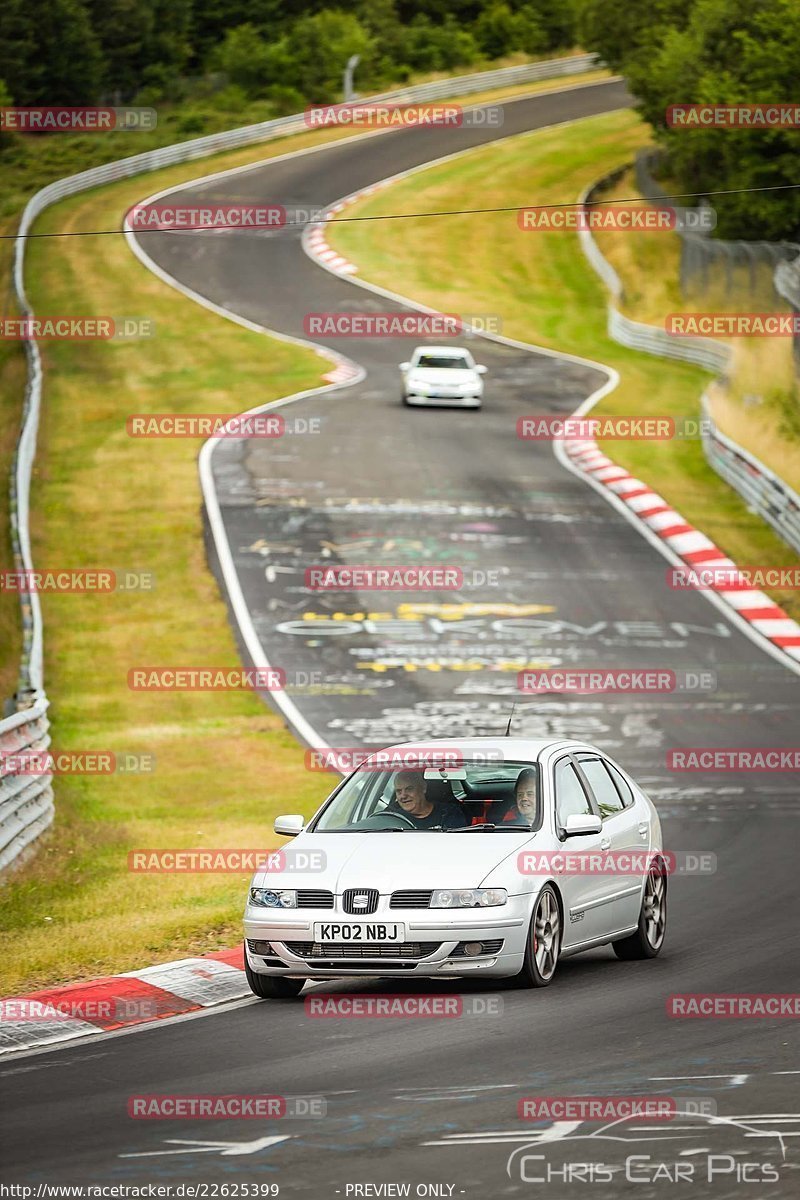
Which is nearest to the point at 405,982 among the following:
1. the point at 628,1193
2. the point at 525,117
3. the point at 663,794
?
the point at 628,1193

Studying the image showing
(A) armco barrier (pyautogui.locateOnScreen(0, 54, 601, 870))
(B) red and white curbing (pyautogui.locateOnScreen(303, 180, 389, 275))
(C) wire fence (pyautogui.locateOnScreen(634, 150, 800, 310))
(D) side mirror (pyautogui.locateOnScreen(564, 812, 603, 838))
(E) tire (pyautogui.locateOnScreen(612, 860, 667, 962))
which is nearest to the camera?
(D) side mirror (pyautogui.locateOnScreen(564, 812, 603, 838))

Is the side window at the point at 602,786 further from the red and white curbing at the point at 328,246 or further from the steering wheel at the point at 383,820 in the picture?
the red and white curbing at the point at 328,246

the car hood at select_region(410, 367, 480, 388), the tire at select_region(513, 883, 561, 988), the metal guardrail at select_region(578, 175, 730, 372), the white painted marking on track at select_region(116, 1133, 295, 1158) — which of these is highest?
the white painted marking on track at select_region(116, 1133, 295, 1158)

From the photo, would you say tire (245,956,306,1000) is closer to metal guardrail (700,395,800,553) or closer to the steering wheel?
the steering wheel

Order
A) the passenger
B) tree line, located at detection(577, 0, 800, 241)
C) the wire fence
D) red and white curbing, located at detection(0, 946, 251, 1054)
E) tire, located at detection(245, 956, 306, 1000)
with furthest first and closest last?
tree line, located at detection(577, 0, 800, 241), the wire fence, the passenger, tire, located at detection(245, 956, 306, 1000), red and white curbing, located at detection(0, 946, 251, 1054)

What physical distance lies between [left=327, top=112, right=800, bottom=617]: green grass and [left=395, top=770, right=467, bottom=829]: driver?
19385 millimetres

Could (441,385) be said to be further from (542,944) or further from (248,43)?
(248,43)

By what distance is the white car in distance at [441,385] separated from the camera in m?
39.5

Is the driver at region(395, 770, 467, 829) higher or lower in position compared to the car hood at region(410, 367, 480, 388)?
higher

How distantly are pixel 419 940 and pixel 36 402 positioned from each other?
96.6 ft

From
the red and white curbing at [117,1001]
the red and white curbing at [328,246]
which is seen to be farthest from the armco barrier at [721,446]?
the red and white curbing at [117,1001]

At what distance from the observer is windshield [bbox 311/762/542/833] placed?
1113 cm

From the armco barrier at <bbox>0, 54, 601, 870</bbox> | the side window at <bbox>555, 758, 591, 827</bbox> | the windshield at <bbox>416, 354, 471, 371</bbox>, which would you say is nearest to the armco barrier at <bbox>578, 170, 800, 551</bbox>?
the windshield at <bbox>416, 354, 471, 371</bbox>

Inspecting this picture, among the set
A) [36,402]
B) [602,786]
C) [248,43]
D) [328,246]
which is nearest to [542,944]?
[602,786]
